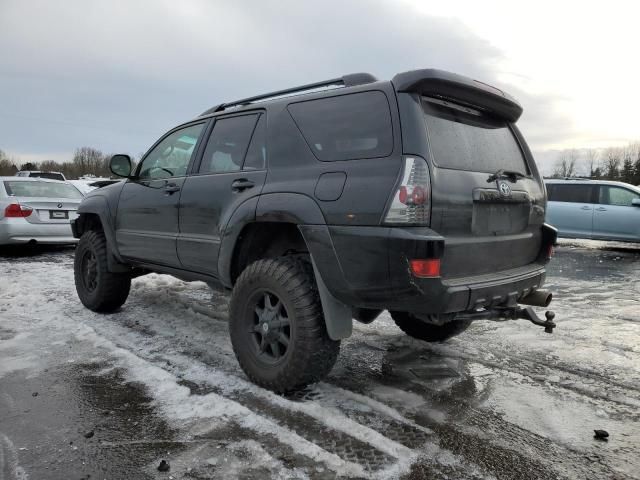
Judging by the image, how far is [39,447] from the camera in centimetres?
242

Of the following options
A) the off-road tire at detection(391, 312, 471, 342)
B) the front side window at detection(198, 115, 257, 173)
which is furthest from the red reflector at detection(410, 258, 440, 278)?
the front side window at detection(198, 115, 257, 173)

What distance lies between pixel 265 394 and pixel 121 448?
2.95 feet

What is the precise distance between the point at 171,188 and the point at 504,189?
2.65 metres

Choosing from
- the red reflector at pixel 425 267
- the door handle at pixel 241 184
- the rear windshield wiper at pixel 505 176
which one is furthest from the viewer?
the door handle at pixel 241 184

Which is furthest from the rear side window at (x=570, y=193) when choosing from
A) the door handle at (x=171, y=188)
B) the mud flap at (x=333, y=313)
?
the mud flap at (x=333, y=313)

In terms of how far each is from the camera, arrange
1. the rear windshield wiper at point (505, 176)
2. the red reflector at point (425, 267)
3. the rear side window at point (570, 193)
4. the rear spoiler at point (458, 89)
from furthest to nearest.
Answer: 1. the rear side window at point (570, 193)
2. the rear windshield wiper at point (505, 176)
3. the rear spoiler at point (458, 89)
4. the red reflector at point (425, 267)

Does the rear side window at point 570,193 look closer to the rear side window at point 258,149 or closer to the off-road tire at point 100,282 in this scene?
the rear side window at point 258,149

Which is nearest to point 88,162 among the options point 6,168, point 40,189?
point 6,168

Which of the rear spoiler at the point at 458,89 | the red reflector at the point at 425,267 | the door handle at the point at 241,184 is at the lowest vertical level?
the red reflector at the point at 425,267

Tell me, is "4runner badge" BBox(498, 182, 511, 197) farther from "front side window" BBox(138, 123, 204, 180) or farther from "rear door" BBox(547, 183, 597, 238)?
"rear door" BBox(547, 183, 597, 238)

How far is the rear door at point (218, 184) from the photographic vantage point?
11.0ft

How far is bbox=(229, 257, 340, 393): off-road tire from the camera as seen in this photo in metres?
2.81

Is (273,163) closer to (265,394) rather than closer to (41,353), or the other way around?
(265,394)

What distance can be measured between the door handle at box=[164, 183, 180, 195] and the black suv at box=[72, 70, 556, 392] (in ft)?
0.09
